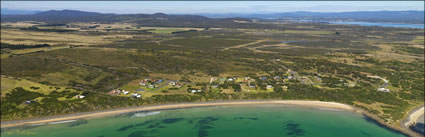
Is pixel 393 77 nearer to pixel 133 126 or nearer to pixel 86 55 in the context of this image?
pixel 133 126

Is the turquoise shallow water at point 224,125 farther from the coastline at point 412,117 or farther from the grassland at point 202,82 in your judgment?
the grassland at point 202,82

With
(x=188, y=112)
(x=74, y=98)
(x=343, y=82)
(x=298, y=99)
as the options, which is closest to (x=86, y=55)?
(x=74, y=98)

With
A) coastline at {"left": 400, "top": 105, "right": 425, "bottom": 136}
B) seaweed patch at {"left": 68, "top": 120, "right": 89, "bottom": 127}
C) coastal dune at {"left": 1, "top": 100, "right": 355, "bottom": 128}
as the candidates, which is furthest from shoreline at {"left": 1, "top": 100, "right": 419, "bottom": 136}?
coastline at {"left": 400, "top": 105, "right": 425, "bottom": 136}

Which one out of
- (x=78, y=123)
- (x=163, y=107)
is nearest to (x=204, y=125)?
(x=163, y=107)

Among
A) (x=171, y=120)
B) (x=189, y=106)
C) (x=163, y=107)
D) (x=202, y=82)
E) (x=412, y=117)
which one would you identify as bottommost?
(x=171, y=120)

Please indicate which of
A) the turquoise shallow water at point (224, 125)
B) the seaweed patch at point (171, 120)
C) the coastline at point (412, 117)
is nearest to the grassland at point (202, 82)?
the coastline at point (412, 117)

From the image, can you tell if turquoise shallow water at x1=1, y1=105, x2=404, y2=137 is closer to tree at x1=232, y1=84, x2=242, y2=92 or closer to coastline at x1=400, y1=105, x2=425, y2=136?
coastline at x1=400, y1=105, x2=425, y2=136

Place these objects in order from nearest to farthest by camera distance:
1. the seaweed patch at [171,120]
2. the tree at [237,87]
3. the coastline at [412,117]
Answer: the coastline at [412,117] → the seaweed patch at [171,120] → the tree at [237,87]

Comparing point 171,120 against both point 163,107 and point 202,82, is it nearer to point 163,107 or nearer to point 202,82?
point 163,107

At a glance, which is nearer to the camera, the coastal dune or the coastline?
the coastline
